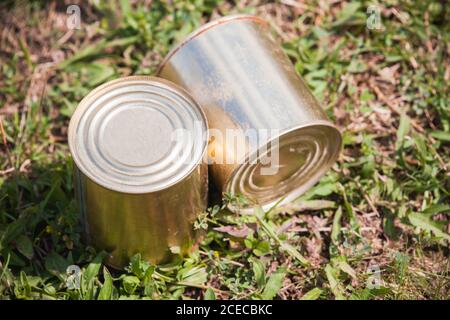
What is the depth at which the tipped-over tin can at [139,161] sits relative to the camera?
244 centimetres

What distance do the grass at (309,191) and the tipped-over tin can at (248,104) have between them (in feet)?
0.80

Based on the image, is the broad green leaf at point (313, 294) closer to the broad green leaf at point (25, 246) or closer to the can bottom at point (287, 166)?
the can bottom at point (287, 166)

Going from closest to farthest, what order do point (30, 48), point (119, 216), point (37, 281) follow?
point (119, 216)
point (37, 281)
point (30, 48)

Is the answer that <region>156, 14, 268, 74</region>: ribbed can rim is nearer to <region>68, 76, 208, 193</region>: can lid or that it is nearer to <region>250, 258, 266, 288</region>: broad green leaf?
<region>68, 76, 208, 193</region>: can lid

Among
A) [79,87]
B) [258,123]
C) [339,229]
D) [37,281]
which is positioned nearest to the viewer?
[258,123]

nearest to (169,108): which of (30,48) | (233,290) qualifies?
(233,290)

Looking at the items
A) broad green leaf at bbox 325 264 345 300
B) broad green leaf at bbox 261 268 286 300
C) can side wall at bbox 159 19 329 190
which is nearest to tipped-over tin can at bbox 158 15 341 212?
can side wall at bbox 159 19 329 190

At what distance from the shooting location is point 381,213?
3209 millimetres

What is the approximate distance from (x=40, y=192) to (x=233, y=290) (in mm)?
1114

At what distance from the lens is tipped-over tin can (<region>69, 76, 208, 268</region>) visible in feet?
8.02

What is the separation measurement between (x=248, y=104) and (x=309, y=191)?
2.32 ft

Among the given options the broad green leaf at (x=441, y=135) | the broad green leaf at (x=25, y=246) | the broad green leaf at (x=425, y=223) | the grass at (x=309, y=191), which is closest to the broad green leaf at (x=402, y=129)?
the grass at (x=309, y=191)

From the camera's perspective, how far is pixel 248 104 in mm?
2748
